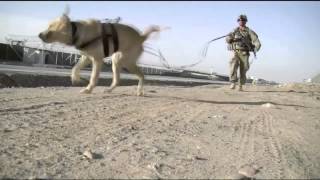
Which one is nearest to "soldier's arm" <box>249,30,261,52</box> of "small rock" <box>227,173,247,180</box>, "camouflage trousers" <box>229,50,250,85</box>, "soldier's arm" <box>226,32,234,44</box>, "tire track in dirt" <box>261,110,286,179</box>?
"camouflage trousers" <box>229,50,250,85</box>

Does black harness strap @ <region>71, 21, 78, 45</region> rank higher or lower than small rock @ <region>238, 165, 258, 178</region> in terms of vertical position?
higher

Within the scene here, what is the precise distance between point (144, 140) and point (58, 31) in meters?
3.25

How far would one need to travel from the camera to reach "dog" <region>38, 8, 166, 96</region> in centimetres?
796

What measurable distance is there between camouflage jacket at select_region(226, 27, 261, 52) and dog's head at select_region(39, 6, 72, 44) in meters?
6.57

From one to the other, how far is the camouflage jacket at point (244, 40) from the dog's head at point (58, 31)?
6.57m

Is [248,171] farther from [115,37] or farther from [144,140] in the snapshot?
[115,37]

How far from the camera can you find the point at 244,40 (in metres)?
13.4

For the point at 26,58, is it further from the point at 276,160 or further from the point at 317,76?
the point at 276,160

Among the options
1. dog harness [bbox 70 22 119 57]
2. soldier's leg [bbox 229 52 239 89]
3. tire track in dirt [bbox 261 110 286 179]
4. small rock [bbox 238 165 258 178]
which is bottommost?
small rock [bbox 238 165 258 178]

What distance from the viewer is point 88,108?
24.1 feet

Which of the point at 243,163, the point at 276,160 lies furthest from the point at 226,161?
the point at 276,160

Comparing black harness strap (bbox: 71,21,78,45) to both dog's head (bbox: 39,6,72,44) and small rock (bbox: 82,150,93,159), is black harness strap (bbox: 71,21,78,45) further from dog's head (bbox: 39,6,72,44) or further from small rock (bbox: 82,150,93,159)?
small rock (bbox: 82,150,93,159)

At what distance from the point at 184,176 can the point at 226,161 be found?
2.57ft

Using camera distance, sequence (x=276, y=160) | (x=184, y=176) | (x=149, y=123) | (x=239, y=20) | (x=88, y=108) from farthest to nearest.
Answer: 1. (x=239, y=20)
2. (x=88, y=108)
3. (x=149, y=123)
4. (x=276, y=160)
5. (x=184, y=176)
